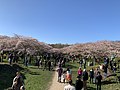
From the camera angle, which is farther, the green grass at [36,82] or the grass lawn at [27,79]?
the grass lawn at [27,79]

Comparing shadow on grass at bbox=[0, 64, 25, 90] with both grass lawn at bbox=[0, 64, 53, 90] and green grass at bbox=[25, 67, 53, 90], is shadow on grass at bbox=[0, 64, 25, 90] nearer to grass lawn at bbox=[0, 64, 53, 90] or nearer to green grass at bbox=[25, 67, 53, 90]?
grass lawn at bbox=[0, 64, 53, 90]

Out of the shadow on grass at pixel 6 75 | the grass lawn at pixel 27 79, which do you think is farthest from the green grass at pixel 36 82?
the shadow on grass at pixel 6 75

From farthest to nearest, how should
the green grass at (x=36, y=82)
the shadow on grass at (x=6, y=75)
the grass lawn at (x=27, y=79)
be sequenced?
the shadow on grass at (x=6, y=75)
the grass lawn at (x=27, y=79)
the green grass at (x=36, y=82)

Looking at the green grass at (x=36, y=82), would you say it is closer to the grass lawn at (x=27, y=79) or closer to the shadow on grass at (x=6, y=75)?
the grass lawn at (x=27, y=79)

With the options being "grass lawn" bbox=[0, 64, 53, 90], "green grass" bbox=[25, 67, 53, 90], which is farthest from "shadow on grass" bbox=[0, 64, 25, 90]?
"green grass" bbox=[25, 67, 53, 90]

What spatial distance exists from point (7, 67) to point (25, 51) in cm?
2605

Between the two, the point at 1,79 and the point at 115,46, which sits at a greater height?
the point at 115,46

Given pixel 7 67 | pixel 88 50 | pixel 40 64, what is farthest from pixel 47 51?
pixel 7 67

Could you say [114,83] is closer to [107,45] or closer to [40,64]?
[40,64]

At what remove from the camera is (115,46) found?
103 meters

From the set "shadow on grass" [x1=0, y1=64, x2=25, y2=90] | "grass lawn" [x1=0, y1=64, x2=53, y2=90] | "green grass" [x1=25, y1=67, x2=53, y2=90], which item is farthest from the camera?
"shadow on grass" [x1=0, y1=64, x2=25, y2=90]

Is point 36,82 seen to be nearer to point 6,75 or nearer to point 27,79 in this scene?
point 27,79

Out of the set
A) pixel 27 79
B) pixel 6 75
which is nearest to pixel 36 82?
pixel 27 79

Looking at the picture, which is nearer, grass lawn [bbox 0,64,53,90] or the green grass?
the green grass
